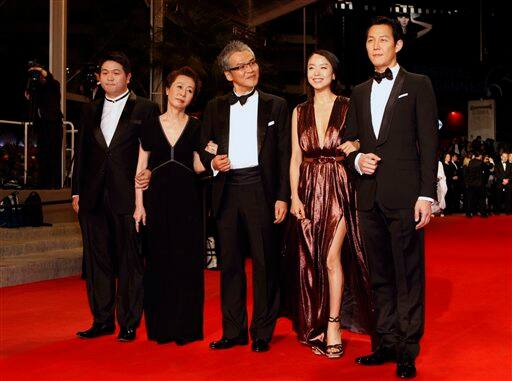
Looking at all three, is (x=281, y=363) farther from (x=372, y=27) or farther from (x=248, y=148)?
(x=372, y=27)

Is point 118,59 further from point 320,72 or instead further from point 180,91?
point 320,72

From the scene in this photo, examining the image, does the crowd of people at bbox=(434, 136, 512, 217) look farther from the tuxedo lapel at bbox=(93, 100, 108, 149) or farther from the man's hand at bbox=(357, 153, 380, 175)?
the man's hand at bbox=(357, 153, 380, 175)

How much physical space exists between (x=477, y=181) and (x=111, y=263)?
48.6 ft

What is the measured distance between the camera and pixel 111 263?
5.06 meters

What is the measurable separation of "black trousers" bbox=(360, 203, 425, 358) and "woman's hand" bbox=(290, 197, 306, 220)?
0.51 m

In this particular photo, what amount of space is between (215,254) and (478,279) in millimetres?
2763

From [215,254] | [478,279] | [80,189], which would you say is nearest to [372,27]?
[80,189]

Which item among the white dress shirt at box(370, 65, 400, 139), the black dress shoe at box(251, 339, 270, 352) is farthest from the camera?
the white dress shirt at box(370, 65, 400, 139)

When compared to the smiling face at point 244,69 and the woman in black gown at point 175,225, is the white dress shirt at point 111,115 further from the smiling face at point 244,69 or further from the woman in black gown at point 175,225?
the smiling face at point 244,69

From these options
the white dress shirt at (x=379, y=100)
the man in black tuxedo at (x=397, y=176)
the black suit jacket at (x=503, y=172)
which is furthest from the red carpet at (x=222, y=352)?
the black suit jacket at (x=503, y=172)

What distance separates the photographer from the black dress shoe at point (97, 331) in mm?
4930

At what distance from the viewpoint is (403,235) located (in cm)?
389

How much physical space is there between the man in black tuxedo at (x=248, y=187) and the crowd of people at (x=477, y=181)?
14579mm

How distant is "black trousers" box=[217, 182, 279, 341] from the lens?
178 inches
